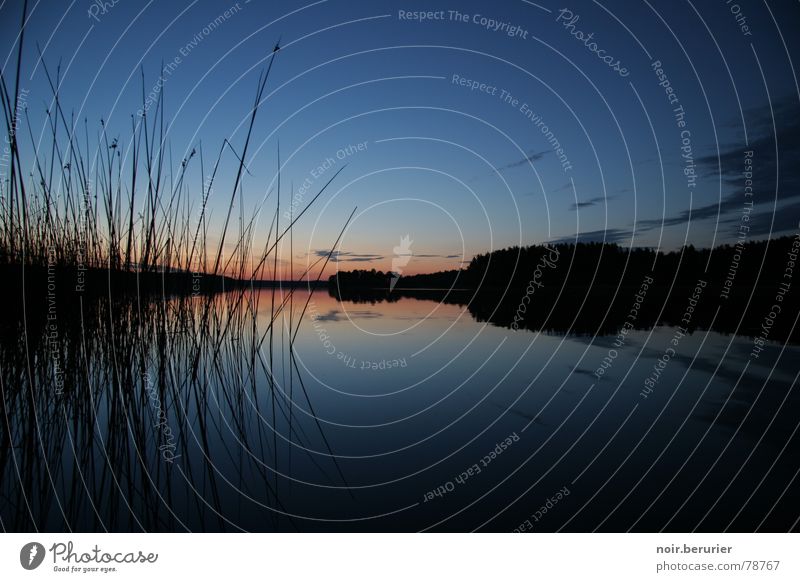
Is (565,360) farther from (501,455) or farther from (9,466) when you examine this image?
(9,466)

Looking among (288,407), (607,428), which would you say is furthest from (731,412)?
(288,407)

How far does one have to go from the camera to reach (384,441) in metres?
4.18

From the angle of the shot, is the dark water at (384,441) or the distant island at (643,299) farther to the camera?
the distant island at (643,299)

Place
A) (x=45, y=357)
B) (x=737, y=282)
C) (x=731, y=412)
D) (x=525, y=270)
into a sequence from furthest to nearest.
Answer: (x=525, y=270) → (x=737, y=282) → (x=45, y=357) → (x=731, y=412)

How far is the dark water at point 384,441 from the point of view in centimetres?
313

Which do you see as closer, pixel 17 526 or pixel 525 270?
pixel 17 526

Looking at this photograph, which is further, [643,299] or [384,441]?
[643,299]

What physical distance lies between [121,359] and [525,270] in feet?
92.8

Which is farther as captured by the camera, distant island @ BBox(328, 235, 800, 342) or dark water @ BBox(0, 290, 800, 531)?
distant island @ BBox(328, 235, 800, 342)

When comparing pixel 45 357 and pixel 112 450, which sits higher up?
pixel 45 357

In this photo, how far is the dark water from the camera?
3.13 m

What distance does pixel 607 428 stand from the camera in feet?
14.7
